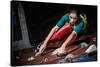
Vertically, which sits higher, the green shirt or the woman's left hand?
the green shirt

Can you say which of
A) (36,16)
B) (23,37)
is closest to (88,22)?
(36,16)

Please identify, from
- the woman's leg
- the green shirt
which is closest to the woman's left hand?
the woman's leg

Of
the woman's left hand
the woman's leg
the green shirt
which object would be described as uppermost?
the green shirt

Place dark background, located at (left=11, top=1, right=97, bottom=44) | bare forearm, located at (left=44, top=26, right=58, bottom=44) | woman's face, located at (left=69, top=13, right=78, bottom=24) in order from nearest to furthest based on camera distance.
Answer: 1. dark background, located at (left=11, top=1, right=97, bottom=44)
2. bare forearm, located at (left=44, top=26, right=58, bottom=44)
3. woman's face, located at (left=69, top=13, right=78, bottom=24)

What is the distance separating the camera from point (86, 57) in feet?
8.39

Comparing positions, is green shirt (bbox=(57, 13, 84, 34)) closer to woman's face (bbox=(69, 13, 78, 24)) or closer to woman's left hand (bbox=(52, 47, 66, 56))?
woman's face (bbox=(69, 13, 78, 24))

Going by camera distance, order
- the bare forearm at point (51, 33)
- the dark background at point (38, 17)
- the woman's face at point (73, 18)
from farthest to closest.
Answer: the woman's face at point (73, 18), the bare forearm at point (51, 33), the dark background at point (38, 17)

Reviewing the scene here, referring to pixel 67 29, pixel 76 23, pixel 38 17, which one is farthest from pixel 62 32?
pixel 38 17

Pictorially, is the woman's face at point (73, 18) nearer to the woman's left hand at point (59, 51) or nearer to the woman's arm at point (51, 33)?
the woman's arm at point (51, 33)

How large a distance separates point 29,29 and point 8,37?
0.24 metres

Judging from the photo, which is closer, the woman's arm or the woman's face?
the woman's arm

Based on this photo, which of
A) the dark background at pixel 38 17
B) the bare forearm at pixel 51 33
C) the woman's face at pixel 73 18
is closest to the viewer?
the dark background at pixel 38 17

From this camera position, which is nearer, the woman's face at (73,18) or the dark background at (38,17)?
the dark background at (38,17)

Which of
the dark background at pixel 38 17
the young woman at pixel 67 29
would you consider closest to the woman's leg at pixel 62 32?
the young woman at pixel 67 29
